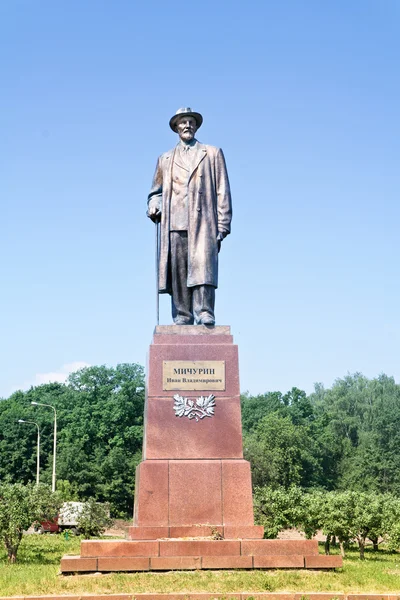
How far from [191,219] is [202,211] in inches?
8.7

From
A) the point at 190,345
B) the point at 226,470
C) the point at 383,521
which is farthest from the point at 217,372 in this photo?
the point at 383,521

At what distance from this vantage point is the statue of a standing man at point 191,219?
10852 millimetres

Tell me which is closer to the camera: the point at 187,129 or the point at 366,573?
the point at 366,573

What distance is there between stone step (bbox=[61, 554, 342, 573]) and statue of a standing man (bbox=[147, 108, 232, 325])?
3701 mm

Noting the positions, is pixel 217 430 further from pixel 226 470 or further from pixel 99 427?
pixel 99 427

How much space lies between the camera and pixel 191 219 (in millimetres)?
10953

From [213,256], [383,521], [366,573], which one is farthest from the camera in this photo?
[383,521]

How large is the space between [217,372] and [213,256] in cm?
192

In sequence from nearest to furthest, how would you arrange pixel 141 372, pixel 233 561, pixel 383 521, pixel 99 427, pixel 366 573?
pixel 233 561 < pixel 366 573 < pixel 383 521 < pixel 99 427 < pixel 141 372

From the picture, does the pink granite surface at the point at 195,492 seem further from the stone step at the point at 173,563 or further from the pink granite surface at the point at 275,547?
the stone step at the point at 173,563

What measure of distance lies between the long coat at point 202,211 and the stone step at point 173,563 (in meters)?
4.19

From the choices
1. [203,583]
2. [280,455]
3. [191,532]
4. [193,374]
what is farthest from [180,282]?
[280,455]

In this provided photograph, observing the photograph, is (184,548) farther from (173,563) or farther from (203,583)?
(203,583)

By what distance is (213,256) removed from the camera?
1089 centimetres
